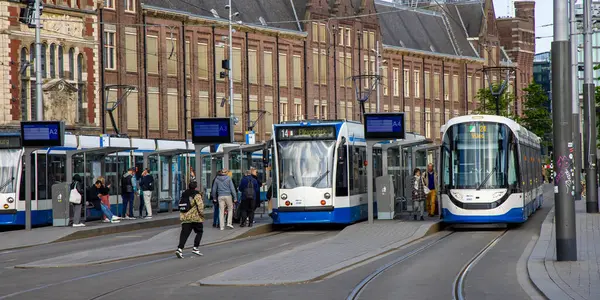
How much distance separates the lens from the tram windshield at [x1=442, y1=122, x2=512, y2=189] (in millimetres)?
32375

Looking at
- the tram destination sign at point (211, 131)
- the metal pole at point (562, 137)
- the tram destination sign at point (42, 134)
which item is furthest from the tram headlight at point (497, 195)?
the tram destination sign at point (42, 134)

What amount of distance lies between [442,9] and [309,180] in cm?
7813

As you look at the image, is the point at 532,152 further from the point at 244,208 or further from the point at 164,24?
the point at 164,24

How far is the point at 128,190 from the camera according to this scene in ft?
131

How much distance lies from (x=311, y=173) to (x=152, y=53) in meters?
37.2

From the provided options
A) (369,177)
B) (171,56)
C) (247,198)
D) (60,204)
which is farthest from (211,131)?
(171,56)

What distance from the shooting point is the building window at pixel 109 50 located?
216ft

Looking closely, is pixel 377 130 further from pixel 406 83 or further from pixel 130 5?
pixel 406 83

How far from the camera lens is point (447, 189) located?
3269cm

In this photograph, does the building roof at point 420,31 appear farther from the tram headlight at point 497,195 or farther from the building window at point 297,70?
the tram headlight at point 497,195

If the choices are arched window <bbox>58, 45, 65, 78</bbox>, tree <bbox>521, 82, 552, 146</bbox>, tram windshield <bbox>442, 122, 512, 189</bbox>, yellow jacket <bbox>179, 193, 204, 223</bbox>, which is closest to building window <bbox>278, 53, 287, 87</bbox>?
tree <bbox>521, 82, 552, 146</bbox>

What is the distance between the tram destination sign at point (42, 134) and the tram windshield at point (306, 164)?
6.24 metres

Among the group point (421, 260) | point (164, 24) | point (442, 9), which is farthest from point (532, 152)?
point (442, 9)

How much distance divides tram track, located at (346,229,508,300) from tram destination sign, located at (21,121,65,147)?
36.1 feet
